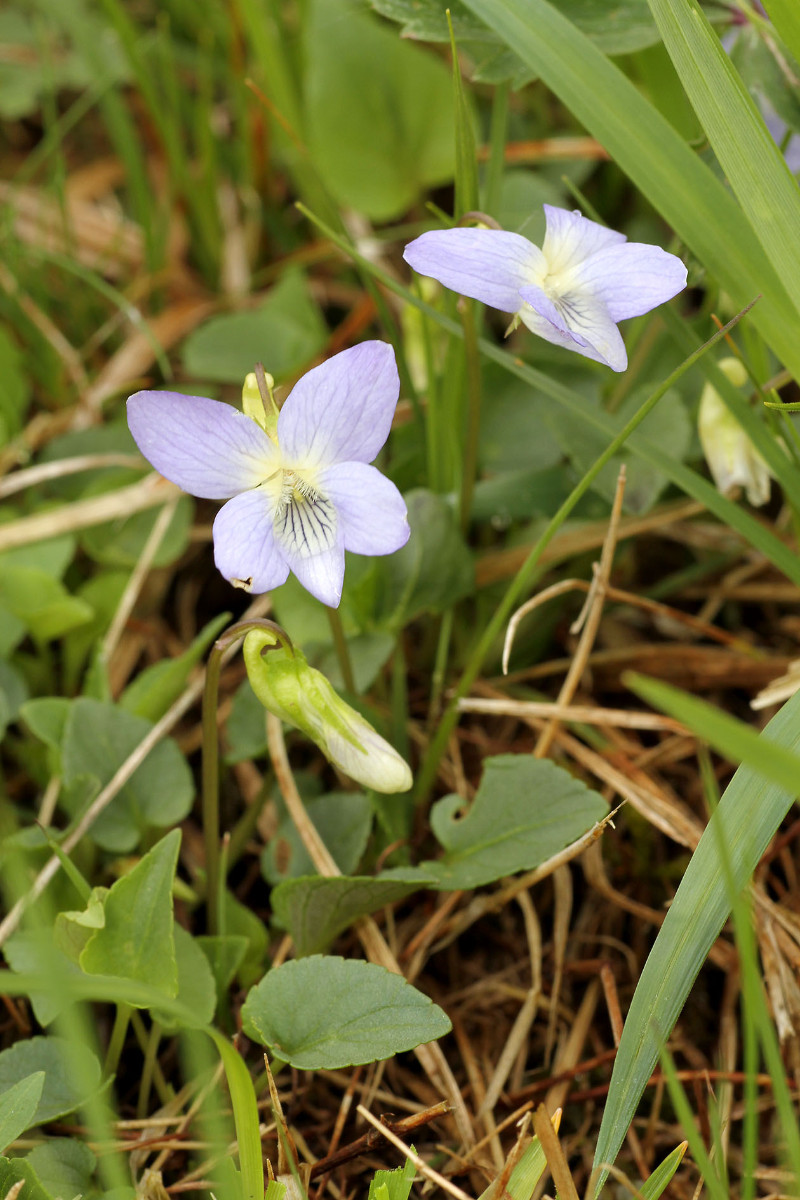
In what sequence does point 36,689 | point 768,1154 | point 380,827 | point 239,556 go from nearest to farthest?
point 239,556, point 768,1154, point 380,827, point 36,689

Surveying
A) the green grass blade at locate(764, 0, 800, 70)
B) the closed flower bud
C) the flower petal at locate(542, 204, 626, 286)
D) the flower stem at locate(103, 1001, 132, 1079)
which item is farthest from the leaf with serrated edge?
the green grass blade at locate(764, 0, 800, 70)

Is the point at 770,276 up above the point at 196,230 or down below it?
above

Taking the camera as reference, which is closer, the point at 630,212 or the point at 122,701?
the point at 122,701

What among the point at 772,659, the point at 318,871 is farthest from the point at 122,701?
the point at 772,659

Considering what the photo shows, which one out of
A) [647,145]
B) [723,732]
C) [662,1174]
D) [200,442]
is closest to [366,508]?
[200,442]

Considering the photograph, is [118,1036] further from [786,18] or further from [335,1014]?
[786,18]

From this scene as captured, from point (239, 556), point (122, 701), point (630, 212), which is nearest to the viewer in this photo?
point (239, 556)

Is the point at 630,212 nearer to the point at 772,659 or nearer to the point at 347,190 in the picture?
the point at 347,190
